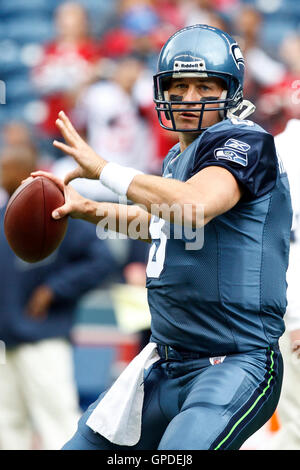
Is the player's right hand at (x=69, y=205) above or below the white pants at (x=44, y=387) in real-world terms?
above

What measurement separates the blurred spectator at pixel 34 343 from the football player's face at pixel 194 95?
2.18 m

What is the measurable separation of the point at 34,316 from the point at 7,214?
78.1 inches

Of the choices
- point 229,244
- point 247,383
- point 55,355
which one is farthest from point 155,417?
point 55,355

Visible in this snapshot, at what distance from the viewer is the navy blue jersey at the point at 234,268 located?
282 cm

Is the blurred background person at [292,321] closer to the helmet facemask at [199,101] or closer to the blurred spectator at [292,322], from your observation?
the blurred spectator at [292,322]

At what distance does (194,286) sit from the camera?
286cm

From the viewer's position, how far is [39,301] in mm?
5070

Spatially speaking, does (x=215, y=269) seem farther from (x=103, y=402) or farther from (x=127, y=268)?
(x=127, y=268)

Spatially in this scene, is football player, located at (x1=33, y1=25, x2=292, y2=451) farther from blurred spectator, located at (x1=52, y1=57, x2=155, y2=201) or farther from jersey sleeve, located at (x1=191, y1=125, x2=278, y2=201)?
blurred spectator, located at (x1=52, y1=57, x2=155, y2=201)
